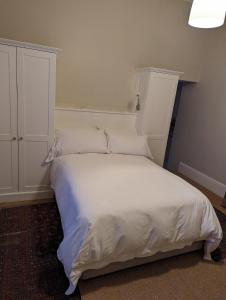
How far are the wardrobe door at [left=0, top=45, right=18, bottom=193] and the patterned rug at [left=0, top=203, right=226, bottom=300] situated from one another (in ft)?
1.25

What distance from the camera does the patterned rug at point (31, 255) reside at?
1.58 m

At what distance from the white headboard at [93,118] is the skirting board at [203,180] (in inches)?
60.1

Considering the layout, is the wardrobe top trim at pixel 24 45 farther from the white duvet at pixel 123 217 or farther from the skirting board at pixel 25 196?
the skirting board at pixel 25 196

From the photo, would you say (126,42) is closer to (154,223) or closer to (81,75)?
(81,75)

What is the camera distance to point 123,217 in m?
1.62

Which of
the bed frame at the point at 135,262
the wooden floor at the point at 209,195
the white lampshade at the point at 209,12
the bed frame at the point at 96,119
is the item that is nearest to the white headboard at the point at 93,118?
the bed frame at the point at 96,119

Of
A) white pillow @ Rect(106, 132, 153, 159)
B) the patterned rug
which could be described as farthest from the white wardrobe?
white pillow @ Rect(106, 132, 153, 159)

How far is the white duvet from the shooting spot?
1529 mm

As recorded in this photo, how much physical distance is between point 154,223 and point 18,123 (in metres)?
1.90

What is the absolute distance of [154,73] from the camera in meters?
3.17

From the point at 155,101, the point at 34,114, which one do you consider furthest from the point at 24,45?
the point at 155,101

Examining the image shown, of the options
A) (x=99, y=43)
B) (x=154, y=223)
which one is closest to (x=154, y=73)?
(x=99, y=43)

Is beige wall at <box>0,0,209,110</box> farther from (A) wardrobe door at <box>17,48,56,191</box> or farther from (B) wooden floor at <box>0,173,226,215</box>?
(B) wooden floor at <box>0,173,226,215</box>

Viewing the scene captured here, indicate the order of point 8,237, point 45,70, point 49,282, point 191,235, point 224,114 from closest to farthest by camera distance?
1. point 49,282
2. point 191,235
3. point 8,237
4. point 45,70
5. point 224,114
